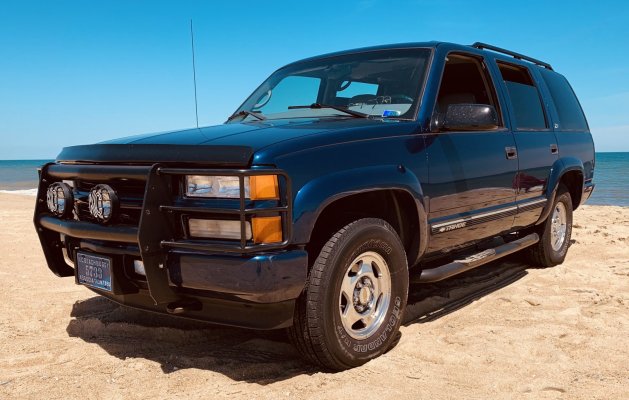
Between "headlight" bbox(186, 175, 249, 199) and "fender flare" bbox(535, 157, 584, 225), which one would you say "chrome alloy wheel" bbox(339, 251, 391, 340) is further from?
"fender flare" bbox(535, 157, 584, 225)

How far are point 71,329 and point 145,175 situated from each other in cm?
160

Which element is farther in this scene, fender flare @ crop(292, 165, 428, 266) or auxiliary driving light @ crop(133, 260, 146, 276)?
auxiliary driving light @ crop(133, 260, 146, 276)

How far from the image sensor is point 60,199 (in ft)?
10.5

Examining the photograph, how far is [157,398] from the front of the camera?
2635 mm

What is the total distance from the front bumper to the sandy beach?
1.24ft

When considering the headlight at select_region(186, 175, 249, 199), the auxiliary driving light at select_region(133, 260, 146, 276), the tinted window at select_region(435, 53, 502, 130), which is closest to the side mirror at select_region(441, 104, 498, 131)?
the tinted window at select_region(435, 53, 502, 130)

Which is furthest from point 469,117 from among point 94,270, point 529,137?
point 94,270

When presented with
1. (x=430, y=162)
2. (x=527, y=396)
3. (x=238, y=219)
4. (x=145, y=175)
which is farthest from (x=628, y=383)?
(x=145, y=175)

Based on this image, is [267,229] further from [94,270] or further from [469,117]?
[469,117]

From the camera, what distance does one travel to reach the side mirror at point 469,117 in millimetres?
3504

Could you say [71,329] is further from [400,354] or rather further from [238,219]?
[400,354]

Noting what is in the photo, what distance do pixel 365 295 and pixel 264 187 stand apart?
96 cm

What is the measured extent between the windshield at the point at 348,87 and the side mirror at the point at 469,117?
24 centimetres

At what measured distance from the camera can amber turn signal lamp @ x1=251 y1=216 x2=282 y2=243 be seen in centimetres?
251
